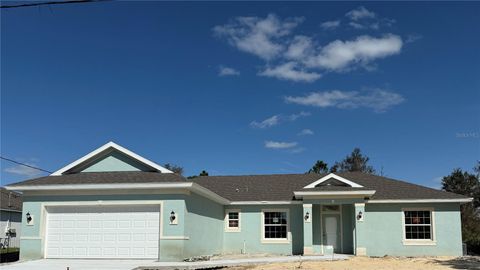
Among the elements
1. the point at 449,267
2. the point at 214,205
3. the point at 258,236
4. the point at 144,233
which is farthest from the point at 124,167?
the point at 449,267

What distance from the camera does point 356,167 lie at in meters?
65.9

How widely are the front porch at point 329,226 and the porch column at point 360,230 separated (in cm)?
44

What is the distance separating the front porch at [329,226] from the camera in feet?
82.4

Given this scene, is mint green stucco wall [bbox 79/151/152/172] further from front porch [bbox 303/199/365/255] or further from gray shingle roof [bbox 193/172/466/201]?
front porch [bbox 303/199/365/255]

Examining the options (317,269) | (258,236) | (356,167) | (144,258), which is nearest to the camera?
(317,269)

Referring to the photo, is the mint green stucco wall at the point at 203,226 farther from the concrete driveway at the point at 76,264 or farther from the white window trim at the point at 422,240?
the white window trim at the point at 422,240

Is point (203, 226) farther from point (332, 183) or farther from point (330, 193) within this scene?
point (332, 183)

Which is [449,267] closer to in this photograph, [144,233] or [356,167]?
[144,233]

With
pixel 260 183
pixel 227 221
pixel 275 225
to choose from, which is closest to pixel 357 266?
pixel 275 225

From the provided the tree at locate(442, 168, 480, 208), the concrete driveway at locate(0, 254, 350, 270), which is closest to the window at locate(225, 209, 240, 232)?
the concrete driveway at locate(0, 254, 350, 270)

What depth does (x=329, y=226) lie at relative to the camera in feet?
86.2

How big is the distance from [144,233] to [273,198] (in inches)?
346

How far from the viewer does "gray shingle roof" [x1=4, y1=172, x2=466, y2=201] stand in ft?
68.8

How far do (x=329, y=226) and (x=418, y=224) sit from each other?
4.30 meters
